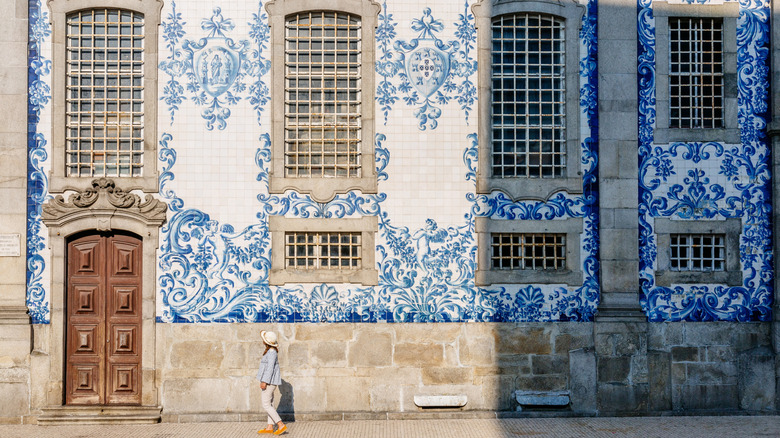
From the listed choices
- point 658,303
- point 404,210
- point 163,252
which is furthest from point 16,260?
point 658,303

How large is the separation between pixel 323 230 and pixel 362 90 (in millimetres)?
2084

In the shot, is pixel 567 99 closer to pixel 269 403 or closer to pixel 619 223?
pixel 619 223

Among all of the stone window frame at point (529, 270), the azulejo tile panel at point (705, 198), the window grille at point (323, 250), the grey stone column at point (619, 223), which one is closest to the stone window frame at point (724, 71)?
the azulejo tile panel at point (705, 198)

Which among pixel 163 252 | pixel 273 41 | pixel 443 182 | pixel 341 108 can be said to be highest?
pixel 273 41

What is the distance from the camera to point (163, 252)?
421 inches

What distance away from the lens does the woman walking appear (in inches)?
380

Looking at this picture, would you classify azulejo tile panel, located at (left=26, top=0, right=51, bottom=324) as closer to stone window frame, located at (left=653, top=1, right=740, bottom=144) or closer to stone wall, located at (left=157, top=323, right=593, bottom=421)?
stone wall, located at (left=157, top=323, right=593, bottom=421)

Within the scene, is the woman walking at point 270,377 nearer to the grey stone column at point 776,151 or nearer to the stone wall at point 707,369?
the stone wall at point 707,369

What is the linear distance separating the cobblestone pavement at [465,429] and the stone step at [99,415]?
13 centimetres

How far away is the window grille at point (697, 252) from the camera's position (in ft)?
36.1

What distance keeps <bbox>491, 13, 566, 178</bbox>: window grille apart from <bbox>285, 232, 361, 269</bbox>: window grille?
2361mm

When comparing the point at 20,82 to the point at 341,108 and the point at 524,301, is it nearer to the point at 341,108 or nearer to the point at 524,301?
the point at 341,108

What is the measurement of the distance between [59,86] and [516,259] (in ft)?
22.9

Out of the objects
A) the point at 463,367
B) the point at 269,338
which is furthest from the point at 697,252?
the point at 269,338
